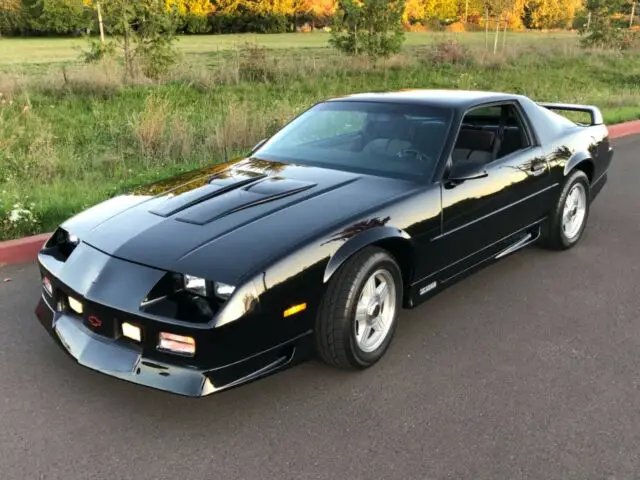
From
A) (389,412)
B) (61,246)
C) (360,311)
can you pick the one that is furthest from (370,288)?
(61,246)

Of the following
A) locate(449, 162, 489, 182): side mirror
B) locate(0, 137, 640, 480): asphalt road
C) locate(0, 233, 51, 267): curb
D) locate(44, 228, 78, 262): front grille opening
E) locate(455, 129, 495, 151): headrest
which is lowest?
locate(0, 137, 640, 480): asphalt road

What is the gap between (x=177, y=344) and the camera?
8.96ft

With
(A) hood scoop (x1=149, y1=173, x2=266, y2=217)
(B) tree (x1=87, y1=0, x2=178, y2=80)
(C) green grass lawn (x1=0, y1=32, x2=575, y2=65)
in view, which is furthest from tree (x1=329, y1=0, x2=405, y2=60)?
(A) hood scoop (x1=149, y1=173, x2=266, y2=217)

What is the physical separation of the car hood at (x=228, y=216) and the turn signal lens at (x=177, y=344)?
0.29 meters

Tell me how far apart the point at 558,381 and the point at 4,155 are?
696cm

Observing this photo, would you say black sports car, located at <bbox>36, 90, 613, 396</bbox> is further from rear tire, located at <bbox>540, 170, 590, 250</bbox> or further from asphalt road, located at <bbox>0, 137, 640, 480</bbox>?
asphalt road, located at <bbox>0, 137, 640, 480</bbox>

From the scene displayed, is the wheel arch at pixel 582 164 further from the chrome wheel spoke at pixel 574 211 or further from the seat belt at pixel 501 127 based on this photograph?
the seat belt at pixel 501 127

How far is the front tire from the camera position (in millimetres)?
3098

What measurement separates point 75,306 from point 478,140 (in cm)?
299

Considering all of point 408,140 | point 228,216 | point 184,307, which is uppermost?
point 408,140

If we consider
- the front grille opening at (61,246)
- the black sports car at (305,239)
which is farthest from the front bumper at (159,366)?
the front grille opening at (61,246)

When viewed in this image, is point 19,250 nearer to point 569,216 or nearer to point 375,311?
point 375,311

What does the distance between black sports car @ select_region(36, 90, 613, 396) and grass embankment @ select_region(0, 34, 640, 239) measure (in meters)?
2.55

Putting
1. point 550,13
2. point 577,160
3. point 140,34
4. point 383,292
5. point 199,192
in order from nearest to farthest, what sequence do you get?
1. point 383,292
2. point 199,192
3. point 577,160
4. point 140,34
5. point 550,13
